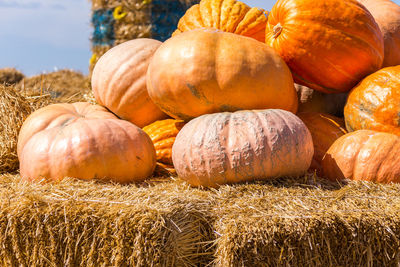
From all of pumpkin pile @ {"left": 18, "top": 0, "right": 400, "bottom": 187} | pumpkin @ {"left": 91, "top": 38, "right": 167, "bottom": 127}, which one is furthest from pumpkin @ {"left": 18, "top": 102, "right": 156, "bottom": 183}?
pumpkin @ {"left": 91, "top": 38, "right": 167, "bottom": 127}

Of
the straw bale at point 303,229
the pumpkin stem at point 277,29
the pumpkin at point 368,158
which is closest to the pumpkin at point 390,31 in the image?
the pumpkin stem at point 277,29

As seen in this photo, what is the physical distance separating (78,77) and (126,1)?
3597mm

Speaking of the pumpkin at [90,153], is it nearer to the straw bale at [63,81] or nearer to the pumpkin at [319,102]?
the pumpkin at [319,102]

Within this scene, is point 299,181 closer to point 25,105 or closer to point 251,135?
point 251,135

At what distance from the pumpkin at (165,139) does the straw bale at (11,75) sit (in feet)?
26.1

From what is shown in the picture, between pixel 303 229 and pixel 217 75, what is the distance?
1138mm

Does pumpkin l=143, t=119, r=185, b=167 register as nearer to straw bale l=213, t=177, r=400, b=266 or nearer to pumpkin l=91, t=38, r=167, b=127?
pumpkin l=91, t=38, r=167, b=127

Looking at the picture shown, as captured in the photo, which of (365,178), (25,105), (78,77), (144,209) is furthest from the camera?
(78,77)

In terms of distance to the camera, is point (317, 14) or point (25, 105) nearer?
point (317, 14)

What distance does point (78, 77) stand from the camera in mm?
9812

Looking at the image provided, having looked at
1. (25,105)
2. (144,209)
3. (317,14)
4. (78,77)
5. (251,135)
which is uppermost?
(317,14)

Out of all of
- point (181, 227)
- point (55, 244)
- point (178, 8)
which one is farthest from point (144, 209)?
point (178, 8)

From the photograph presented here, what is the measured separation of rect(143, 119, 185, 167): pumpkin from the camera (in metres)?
2.85

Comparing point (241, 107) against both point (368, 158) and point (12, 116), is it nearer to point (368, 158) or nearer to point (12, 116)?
point (368, 158)
